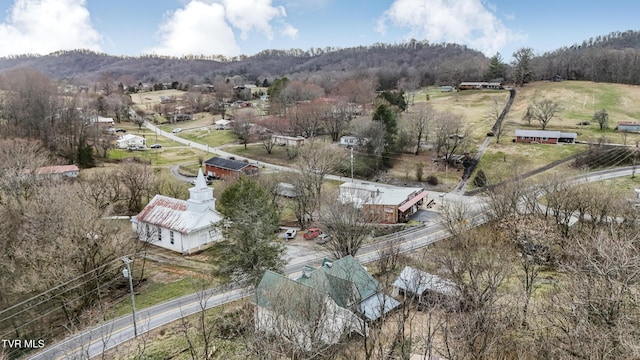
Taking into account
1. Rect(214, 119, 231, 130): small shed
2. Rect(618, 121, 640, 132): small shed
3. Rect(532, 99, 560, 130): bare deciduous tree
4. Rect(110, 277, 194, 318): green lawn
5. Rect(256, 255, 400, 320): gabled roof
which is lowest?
A: Rect(110, 277, 194, 318): green lawn

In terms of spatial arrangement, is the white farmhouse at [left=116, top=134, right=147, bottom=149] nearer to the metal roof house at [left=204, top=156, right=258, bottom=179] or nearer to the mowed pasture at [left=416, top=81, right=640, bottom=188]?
the metal roof house at [left=204, top=156, right=258, bottom=179]

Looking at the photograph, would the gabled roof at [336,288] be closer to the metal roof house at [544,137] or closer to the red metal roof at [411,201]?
the red metal roof at [411,201]

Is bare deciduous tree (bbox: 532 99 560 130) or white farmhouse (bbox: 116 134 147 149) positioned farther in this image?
white farmhouse (bbox: 116 134 147 149)

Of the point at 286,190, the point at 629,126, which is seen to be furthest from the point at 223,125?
the point at 629,126

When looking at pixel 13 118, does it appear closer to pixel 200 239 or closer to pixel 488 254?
pixel 200 239

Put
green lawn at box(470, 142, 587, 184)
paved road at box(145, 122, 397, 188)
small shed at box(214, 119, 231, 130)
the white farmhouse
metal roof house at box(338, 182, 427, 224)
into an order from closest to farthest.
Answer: metal roof house at box(338, 182, 427, 224), green lawn at box(470, 142, 587, 184), paved road at box(145, 122, 397, 188), the white farmhouse, small shed at box(214, 119, 231, 130)

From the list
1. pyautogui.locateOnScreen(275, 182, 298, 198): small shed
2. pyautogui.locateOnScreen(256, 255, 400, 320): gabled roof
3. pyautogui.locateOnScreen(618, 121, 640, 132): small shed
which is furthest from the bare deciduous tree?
pyautogui.locateOnScreen(256, 255, 400, 320): gabled roof
